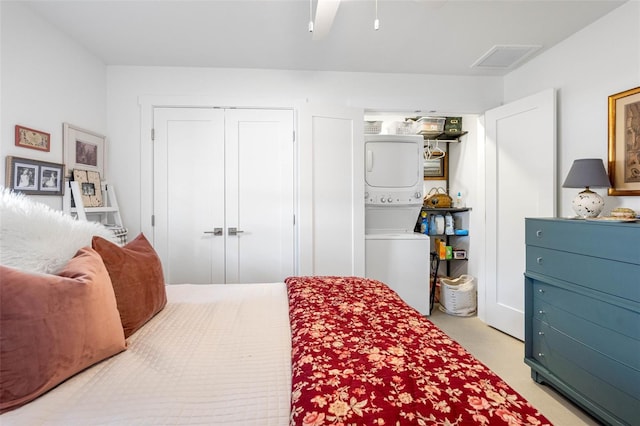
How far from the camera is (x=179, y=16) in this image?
2.02 m

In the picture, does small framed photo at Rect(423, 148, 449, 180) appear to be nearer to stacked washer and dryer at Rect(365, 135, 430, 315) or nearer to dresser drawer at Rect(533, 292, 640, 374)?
stacked washer and dryer at Rect(365, 135, 430, 315)

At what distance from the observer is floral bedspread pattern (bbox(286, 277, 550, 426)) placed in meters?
0.69

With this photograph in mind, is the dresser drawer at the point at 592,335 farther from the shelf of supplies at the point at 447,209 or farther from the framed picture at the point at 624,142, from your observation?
the shelf of supplies at the point at 447,209

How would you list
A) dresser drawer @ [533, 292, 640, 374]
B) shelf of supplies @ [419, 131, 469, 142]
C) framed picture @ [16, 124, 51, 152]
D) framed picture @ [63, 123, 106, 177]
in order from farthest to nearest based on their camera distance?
shelf of supplies @ [419, 131, 469, 142]
framed picture @ [63, 123, 106, 177]
framed picture @ [16, 124, 51, 152]
dresser drawer @ [533, 292, 640, 374]

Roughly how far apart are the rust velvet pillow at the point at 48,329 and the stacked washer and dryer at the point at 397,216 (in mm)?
2501

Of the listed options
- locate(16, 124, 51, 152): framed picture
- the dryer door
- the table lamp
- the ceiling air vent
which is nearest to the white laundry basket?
the dryer door

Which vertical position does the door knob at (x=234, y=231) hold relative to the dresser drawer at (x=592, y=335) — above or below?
above

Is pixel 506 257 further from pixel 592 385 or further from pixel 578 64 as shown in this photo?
pixel 578 64

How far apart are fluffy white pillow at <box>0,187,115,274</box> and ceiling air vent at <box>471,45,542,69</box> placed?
3.14 meters

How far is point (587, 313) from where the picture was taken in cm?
167

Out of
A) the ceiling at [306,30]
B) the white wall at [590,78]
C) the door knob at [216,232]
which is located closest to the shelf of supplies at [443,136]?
the ceiling at [306,30]

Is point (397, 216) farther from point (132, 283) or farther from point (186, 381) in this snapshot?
point (186, 381)

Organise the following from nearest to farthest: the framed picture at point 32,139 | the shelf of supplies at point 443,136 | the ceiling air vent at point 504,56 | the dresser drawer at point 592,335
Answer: the dresser drawer at point 592,335
the framed picture at point 32,139
the ceiling air vent at point 504,56
the shelf of supplies at point 443,136

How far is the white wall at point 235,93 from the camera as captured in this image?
275 cm
